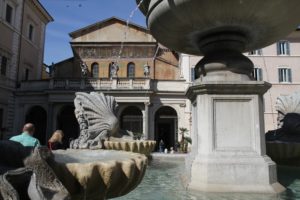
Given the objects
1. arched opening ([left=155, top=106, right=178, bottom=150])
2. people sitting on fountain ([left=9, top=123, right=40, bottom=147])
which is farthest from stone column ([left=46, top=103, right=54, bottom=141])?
people sitting on fountain ([left=9, top=123, right=40, bottom=147])

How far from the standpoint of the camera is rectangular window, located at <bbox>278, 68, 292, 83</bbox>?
2925 cm

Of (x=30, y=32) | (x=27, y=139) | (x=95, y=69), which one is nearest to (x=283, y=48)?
(x=95, y=69)

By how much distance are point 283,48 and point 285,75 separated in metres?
2.53

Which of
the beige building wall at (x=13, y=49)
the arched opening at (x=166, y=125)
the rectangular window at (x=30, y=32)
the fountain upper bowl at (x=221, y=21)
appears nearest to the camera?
the fountain upper bowl at (x=221, y=21)

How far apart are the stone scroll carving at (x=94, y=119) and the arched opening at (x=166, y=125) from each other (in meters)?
20.8

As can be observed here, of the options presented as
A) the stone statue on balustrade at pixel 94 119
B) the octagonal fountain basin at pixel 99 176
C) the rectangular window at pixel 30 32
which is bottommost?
the octagonal fountain basin at pixel 99 176

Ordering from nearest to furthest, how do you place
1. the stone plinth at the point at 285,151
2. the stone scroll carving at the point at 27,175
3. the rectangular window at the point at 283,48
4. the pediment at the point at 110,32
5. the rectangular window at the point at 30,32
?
the stone scroll carving at the point at 27,175
the stone plinth at the point at 285,151
the rectangular window at the point at 283,48
the rectangular window at the point at 30,32
the pediment at the point at 110,32

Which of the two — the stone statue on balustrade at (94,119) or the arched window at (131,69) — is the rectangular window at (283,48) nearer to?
the arched window at (131,69)

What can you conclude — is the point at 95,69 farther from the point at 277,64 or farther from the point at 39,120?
the point at 277,64

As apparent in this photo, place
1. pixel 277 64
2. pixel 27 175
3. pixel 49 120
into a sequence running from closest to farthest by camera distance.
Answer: pixel 27 175 < pixel 49 120 < pixel 277 64

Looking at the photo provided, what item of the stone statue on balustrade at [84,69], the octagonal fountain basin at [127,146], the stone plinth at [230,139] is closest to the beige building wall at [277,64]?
the stone statue on balustrade at [84,69]

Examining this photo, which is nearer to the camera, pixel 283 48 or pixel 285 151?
pixel 285 151

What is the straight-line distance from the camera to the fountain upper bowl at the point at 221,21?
426 cm

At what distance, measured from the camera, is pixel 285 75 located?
2939 cm
